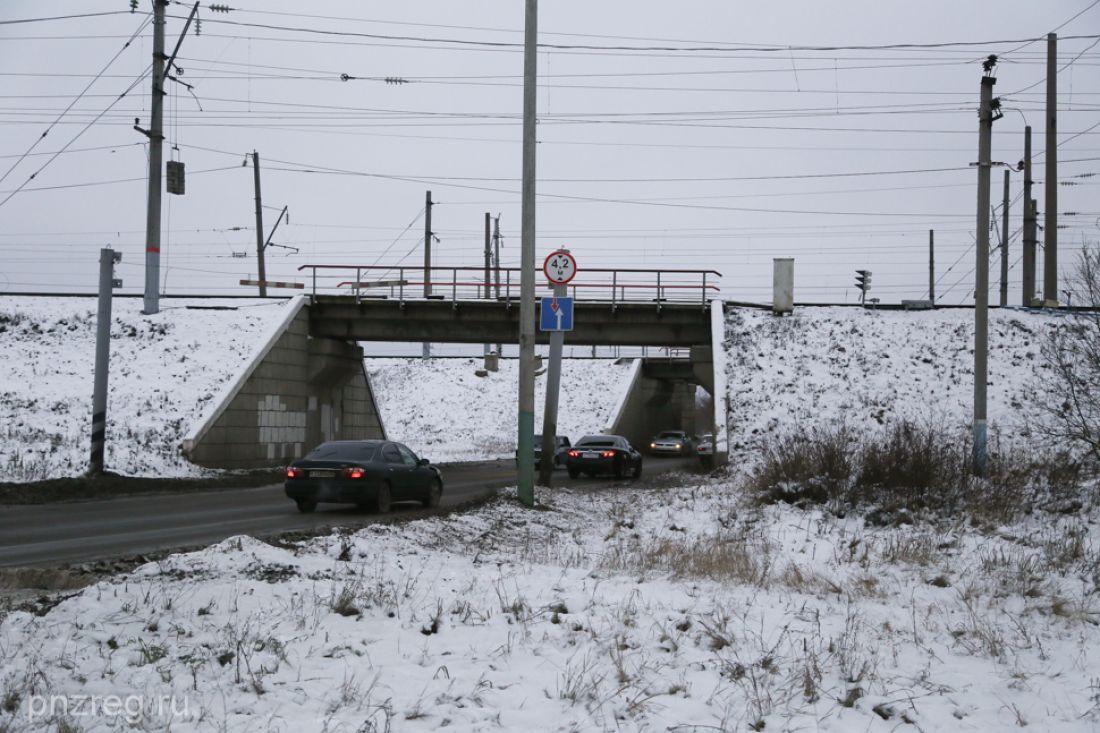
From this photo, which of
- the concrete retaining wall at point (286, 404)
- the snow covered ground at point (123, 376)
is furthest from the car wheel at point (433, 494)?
the concrete retaining wall at point (286, 404)

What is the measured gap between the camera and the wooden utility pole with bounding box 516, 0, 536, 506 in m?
18.4

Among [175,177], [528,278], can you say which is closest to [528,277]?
[528,278]

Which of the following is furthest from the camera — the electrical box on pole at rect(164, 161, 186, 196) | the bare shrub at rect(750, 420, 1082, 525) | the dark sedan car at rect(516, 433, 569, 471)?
the dark sedan car at rect(516, 433, 569, 471)

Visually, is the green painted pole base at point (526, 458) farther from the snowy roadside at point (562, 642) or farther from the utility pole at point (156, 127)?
the utility pole at point (156, 127)

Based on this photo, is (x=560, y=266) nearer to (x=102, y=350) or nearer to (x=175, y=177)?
(x=102, y=350)

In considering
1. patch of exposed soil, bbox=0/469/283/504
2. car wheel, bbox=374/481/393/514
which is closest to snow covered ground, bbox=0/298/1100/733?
car wheel, bbox=374/481/393/514

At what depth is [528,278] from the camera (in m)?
18.7

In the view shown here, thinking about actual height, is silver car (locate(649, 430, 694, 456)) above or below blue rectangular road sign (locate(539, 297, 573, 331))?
below

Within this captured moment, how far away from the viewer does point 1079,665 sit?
811 cm

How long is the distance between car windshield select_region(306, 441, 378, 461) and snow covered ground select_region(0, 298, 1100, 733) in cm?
333

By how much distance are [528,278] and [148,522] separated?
7702 millimetres

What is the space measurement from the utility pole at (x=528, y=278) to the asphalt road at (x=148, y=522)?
2205 mm

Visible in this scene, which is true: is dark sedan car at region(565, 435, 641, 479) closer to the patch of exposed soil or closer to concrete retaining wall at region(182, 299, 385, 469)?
the patch of exposed soil

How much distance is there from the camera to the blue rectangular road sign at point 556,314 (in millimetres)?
21203
